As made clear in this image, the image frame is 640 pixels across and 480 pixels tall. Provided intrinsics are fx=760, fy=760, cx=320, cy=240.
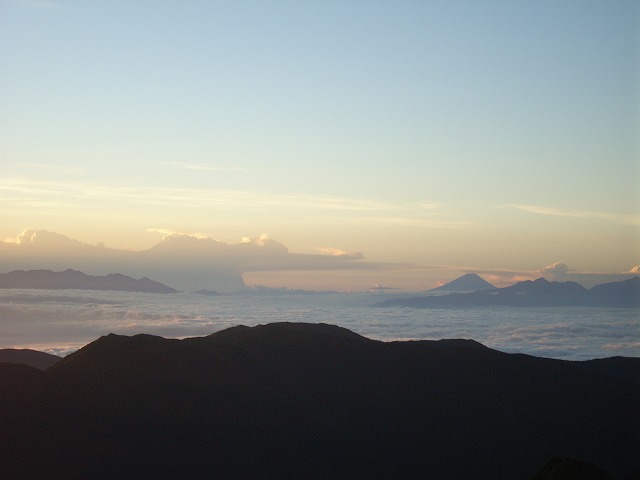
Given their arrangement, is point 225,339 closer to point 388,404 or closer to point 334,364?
point 334,364

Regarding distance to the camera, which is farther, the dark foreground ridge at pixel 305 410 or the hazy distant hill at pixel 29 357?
the hazy distant hill at pixel 29 357

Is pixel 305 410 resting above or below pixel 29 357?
below

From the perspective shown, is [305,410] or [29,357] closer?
[305,410]

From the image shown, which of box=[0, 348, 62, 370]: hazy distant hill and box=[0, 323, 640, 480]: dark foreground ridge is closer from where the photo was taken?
box=[0, 323, 640, 480]: dark foreground ridge

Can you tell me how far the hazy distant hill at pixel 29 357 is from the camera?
102 meters

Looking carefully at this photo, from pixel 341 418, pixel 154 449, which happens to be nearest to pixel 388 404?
pixel 341 418

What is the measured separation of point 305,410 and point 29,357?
158 feet

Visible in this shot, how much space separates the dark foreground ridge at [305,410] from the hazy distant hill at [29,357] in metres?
30.3

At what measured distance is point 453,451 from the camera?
7856 cm

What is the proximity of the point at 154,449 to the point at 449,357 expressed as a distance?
45476 millimetres

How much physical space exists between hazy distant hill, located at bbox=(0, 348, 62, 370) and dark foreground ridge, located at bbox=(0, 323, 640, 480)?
3031cm

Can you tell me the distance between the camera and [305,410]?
3024 inches

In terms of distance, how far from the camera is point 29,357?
105m

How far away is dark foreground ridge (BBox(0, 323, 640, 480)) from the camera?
60.4 meters
